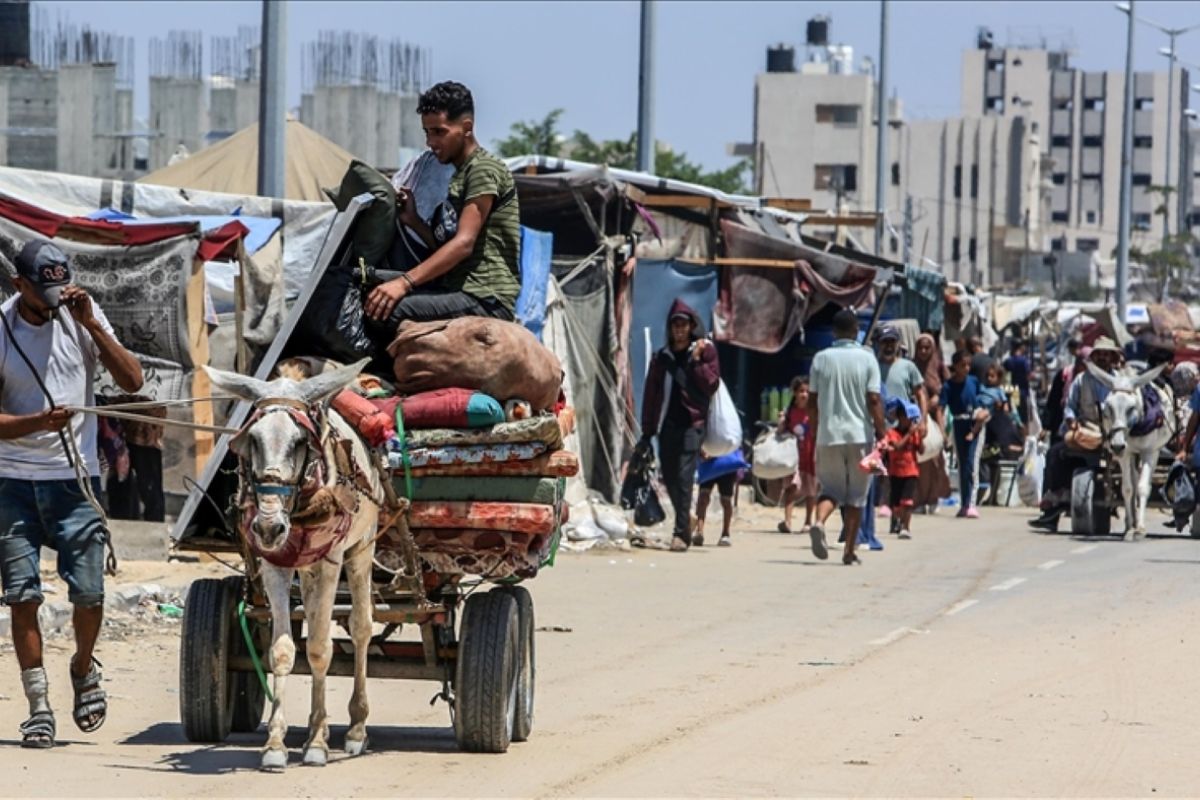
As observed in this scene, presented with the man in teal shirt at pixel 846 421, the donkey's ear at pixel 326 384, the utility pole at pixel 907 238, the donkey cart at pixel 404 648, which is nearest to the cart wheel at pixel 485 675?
the donkey cart at pixel 404 648

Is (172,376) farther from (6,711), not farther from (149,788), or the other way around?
(149,788)

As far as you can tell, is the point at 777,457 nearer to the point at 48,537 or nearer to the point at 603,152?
the point at 48,537

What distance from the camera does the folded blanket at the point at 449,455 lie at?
835cm

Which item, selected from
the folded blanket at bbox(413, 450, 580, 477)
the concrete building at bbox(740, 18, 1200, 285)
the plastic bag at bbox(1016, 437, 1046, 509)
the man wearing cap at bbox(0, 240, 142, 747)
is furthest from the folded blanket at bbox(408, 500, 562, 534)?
the concrete building at bbox(740, 18, 1200, 285)

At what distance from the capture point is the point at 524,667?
8.89 m

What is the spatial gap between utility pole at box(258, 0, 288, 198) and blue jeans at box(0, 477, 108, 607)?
9088 mm

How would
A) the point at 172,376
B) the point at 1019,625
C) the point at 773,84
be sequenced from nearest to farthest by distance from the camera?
the point at 1019,625, the point at 172,376, the point at 773,84

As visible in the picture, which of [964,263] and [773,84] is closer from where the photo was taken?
[773,84]

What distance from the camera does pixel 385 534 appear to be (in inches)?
332

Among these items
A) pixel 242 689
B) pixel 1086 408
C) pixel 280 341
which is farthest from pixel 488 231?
pixel 1086 408

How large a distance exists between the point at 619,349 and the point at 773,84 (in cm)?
8208

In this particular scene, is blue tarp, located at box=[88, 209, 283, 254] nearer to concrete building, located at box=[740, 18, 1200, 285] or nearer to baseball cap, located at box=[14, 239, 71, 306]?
baseball cap, located at box=[14, 239, 71, 306]

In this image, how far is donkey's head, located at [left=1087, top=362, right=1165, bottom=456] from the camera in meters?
20.4

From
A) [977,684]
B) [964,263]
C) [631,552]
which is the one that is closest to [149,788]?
[977,684]
